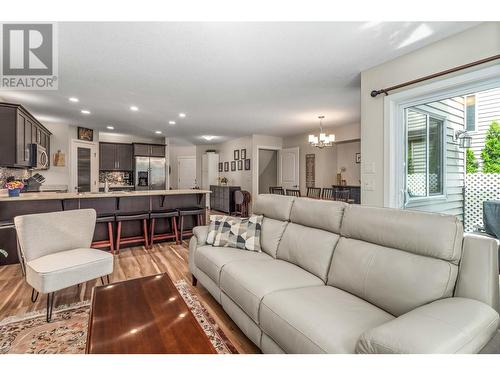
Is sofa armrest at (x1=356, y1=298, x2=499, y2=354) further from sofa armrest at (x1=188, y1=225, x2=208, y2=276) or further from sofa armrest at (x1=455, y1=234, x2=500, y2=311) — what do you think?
sofa armrest at (x1=188, y1=225, x2=208, y2=276)

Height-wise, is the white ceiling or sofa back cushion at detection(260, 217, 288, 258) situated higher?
the white ceiling

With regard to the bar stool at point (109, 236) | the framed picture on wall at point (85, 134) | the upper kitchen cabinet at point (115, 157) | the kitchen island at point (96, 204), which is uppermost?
the framed picture on wall at point (85, 134)

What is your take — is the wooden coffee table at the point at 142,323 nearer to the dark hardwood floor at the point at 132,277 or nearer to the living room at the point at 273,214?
the living room at the point at 273,214

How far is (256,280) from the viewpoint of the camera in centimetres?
184

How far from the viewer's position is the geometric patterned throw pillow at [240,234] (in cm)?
266

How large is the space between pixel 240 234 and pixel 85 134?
238 inches

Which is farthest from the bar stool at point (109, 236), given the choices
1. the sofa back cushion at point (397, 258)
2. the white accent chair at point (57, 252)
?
the sofa back cushion at point (397, 258)

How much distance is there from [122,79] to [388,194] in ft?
11.7

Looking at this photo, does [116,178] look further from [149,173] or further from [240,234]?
[240,234]

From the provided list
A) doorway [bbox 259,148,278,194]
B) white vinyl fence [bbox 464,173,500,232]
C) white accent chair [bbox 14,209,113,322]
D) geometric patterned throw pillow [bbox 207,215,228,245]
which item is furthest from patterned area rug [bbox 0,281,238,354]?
doorway [bbox 259,148,278,194]

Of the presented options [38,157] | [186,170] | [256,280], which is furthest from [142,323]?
[186,170]

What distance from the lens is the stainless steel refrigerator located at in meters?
7.80

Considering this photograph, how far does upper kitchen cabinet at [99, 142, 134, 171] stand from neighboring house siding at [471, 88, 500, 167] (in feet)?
26.1

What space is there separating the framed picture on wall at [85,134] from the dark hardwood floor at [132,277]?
401 centimetres
